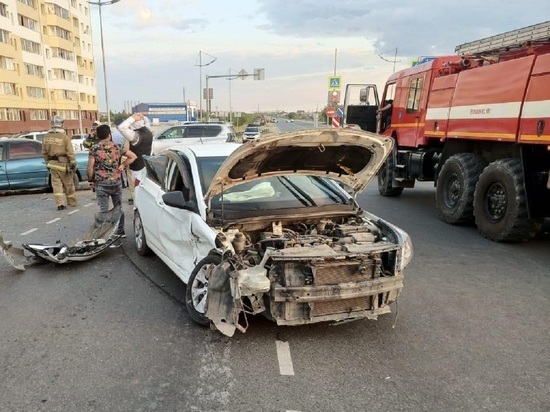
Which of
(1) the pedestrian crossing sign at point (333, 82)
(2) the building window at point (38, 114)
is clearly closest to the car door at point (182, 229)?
Answer: (1) the pedestrian crossing sign at point (333, 82)

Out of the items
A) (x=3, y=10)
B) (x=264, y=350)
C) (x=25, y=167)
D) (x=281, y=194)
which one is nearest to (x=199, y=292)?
(x=264, y=350)

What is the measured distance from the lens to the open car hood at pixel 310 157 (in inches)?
154

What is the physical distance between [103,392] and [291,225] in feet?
7.43

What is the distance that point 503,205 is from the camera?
7.07 meters

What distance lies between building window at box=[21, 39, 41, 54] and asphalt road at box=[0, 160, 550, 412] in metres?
49.8

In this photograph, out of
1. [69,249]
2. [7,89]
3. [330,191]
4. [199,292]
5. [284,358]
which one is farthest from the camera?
[7,89]

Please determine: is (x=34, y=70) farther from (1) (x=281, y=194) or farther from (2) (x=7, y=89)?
(1) (x=281, y=194)

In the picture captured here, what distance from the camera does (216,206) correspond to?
14.5 ft

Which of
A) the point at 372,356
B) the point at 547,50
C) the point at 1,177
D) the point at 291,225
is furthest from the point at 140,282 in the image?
the point at 1,177

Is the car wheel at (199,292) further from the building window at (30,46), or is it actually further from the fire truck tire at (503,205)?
the building window at (30,46)

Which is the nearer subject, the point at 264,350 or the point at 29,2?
the point at 264,350

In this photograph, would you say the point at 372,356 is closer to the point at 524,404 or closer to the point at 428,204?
the point at 524,404

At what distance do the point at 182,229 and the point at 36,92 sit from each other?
2072 inches

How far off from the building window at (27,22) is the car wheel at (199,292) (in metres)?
52.0
